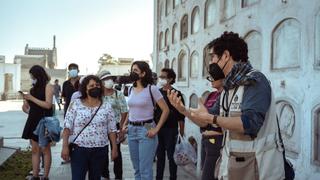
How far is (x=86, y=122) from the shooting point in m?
3.69

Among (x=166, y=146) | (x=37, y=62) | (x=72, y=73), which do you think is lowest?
(x=166, y=146)

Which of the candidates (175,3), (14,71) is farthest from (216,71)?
(14,71)

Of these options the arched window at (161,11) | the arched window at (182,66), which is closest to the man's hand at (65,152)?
the arched window at (182,66)

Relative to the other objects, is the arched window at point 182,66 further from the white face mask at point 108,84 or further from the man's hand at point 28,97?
the man's hand at point 28,97

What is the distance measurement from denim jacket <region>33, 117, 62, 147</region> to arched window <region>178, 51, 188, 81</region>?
8.24 ft

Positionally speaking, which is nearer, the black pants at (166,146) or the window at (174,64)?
the black pants at (166,146)

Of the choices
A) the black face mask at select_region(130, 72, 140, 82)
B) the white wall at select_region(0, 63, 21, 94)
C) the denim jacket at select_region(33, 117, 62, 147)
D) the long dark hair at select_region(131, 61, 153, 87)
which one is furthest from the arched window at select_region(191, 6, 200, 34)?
the white wall at select_region(0, 63, 21, 94)

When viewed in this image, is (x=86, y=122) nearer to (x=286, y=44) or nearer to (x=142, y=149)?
(x=142, y=149)

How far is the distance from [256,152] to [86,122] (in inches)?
78.8

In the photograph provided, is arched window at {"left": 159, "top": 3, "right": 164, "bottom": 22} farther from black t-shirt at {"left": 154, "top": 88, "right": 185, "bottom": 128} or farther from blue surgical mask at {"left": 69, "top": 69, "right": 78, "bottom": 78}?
black t-shirt at {"left": 154, "top": 88, "right": 185, "bottom": 128}

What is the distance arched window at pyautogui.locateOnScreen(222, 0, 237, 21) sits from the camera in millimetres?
4836

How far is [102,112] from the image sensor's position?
148 inches

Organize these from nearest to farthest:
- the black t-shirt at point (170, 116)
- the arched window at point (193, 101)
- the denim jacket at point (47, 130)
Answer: the denim jacket at point (47, 130) < the black t-shirt at point (170, 116) < the arched window at point (193, 101)

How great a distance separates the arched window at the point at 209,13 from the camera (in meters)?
5.59
